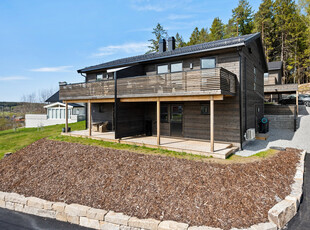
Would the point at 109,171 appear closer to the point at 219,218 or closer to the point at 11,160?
the point at 219,218

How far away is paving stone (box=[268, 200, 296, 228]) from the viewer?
380cm

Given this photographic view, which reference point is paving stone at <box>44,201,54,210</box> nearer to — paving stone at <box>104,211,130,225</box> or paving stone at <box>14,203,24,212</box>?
paving stone at <box>14,203,24,212</box>

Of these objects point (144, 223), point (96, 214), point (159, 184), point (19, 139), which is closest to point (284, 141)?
point (159, 184)

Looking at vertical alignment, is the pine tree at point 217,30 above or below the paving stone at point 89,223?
above

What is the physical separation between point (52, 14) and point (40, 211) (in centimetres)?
1297

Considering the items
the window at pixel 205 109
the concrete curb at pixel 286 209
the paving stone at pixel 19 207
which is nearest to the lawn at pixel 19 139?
the paving stone at pixel 19 207

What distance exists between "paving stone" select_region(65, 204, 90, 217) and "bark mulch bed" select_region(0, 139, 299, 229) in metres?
0.37

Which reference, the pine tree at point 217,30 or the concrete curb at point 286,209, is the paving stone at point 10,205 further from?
the pine tree at point 217,30

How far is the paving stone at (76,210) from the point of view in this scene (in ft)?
14.2

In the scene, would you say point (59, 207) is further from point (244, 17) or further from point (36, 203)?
point (244, 17)

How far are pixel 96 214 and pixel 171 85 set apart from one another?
6508 mm

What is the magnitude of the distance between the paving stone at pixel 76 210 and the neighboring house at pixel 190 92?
5.24 m

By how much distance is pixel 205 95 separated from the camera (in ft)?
26.5

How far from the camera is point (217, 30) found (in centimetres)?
4322
